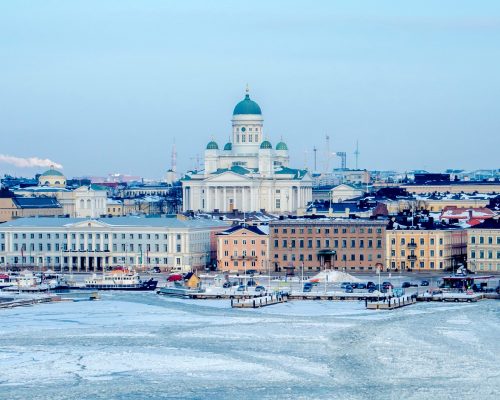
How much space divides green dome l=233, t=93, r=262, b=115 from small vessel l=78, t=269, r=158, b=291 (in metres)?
36.1

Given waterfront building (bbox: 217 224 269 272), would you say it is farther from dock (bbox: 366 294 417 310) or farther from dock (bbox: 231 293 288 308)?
dock (bbox: 366 294 417 310)

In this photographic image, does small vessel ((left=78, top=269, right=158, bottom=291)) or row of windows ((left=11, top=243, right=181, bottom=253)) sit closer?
small vessel ((left=78, top=269, right=158, bottom=291))

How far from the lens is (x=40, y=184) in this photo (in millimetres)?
113375

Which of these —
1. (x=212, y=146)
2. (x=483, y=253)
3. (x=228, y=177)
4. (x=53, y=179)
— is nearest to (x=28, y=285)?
(x=483, y=253)

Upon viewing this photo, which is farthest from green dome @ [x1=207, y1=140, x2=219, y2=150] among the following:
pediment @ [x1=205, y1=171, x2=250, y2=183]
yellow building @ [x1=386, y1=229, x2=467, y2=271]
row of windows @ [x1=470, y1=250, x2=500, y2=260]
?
row of windows @ [x1=470, y1=250, x2=500, y2=260]

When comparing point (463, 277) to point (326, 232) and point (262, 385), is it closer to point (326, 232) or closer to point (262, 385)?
point (326, 232)

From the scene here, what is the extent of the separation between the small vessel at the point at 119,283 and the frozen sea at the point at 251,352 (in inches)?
300

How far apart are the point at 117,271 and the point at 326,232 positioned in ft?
26.6

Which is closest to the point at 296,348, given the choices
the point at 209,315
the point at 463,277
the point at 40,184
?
the point at 209,315

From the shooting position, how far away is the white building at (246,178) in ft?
286

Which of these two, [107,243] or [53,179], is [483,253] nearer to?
[107,243]

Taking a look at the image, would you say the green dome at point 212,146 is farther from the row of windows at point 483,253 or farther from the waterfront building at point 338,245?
the row of windows at point 483,253

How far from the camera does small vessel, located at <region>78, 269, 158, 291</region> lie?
5669cm

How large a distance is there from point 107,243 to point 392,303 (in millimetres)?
21279
